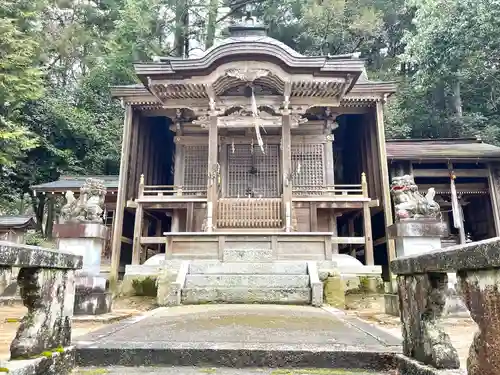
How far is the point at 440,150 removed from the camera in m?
13.8

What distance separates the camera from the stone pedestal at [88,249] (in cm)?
642

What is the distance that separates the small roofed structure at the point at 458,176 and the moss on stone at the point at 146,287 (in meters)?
8.71

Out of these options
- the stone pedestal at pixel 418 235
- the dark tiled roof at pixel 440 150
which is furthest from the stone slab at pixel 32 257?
the dark tiled roof at pixel 440 150

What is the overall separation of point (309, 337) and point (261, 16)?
25.1m

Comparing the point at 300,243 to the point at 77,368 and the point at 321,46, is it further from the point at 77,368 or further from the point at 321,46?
the point at 321,46

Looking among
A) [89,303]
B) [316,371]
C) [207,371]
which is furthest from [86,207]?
[316,371]

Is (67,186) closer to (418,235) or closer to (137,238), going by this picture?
(137,238)

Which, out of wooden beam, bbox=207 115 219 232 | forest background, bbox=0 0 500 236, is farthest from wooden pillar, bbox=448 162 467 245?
wooden beam, bbox=207 115 219 232

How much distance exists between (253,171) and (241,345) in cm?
995

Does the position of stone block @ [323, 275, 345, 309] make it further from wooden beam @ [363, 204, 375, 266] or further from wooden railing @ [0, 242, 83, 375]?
wooden railing @ [0, 242, 83, 375]

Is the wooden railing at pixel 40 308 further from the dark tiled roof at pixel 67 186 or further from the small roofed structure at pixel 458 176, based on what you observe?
the small roofed structure at pixel 458 176

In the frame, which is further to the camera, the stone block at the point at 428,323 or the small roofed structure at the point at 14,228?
the small roofed structure at the point at 14,228

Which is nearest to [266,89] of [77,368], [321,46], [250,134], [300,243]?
[250,134]

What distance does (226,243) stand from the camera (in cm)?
887
